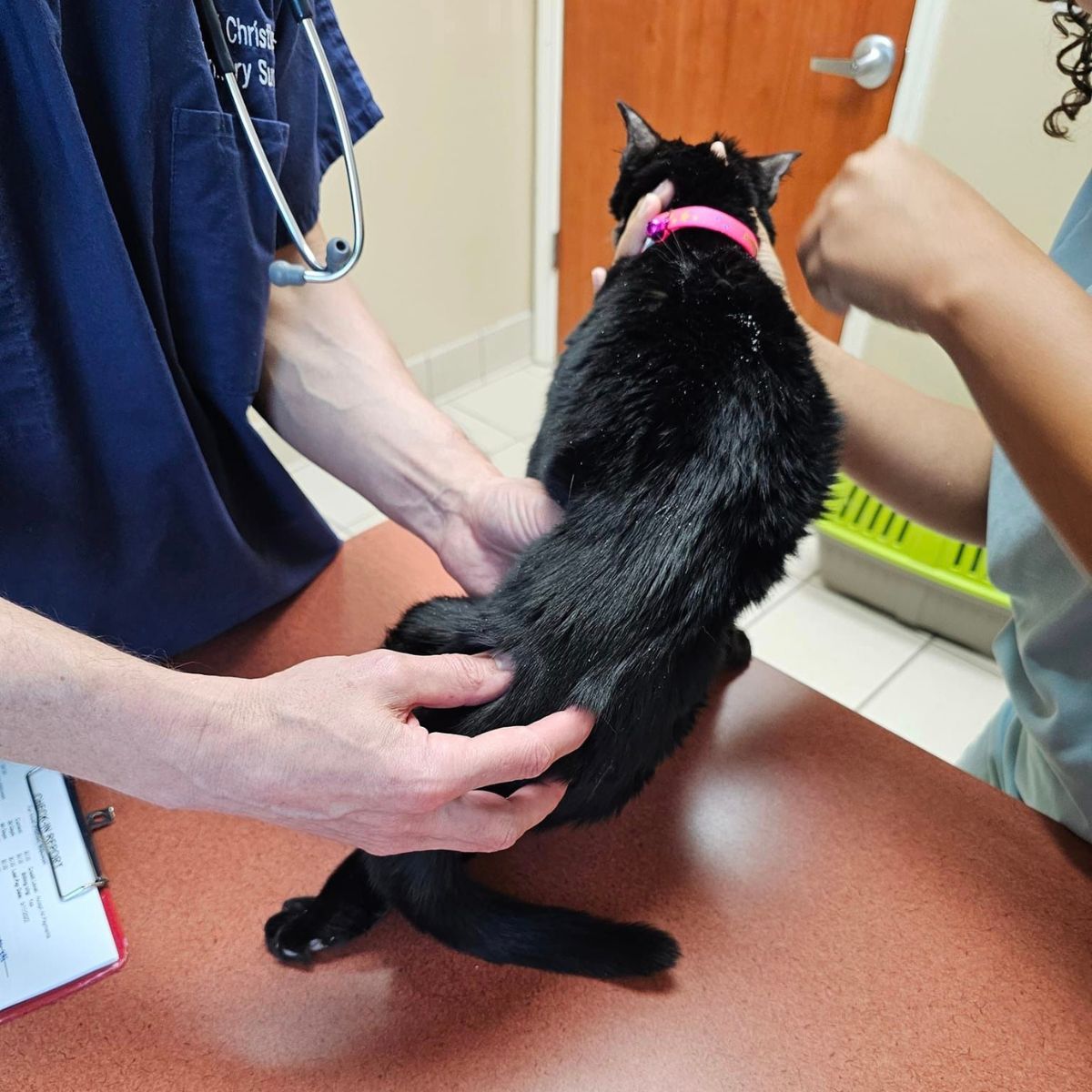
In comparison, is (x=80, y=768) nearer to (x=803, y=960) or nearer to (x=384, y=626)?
(x=384, y=626)

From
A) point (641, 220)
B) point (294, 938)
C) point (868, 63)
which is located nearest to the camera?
point (294, 938)

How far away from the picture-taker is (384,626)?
2.47ft

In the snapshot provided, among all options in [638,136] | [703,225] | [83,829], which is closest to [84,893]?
[83,829]

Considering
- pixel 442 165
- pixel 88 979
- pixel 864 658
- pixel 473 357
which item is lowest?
pixel 864 658

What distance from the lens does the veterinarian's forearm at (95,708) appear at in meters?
0.40

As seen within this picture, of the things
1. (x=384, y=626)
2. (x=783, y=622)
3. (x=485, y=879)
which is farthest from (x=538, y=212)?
(x=485, y=879)

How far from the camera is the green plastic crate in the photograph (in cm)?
146

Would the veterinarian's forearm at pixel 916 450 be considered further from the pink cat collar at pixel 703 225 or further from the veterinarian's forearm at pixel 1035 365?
the veterinarian's forearm at pixel 1035 365

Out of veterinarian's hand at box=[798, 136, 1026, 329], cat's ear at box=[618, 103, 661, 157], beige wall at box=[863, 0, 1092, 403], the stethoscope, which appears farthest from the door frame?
the stethoscope

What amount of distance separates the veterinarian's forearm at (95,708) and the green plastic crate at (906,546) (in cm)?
125

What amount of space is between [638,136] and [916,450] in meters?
0.57

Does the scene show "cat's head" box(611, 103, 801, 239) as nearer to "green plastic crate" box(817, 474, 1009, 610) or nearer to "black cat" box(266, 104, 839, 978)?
"black cat" box(266, 104, 839, 978)

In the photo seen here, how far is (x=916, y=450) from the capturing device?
735 mm

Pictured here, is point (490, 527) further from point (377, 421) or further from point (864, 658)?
point (864, 658)
